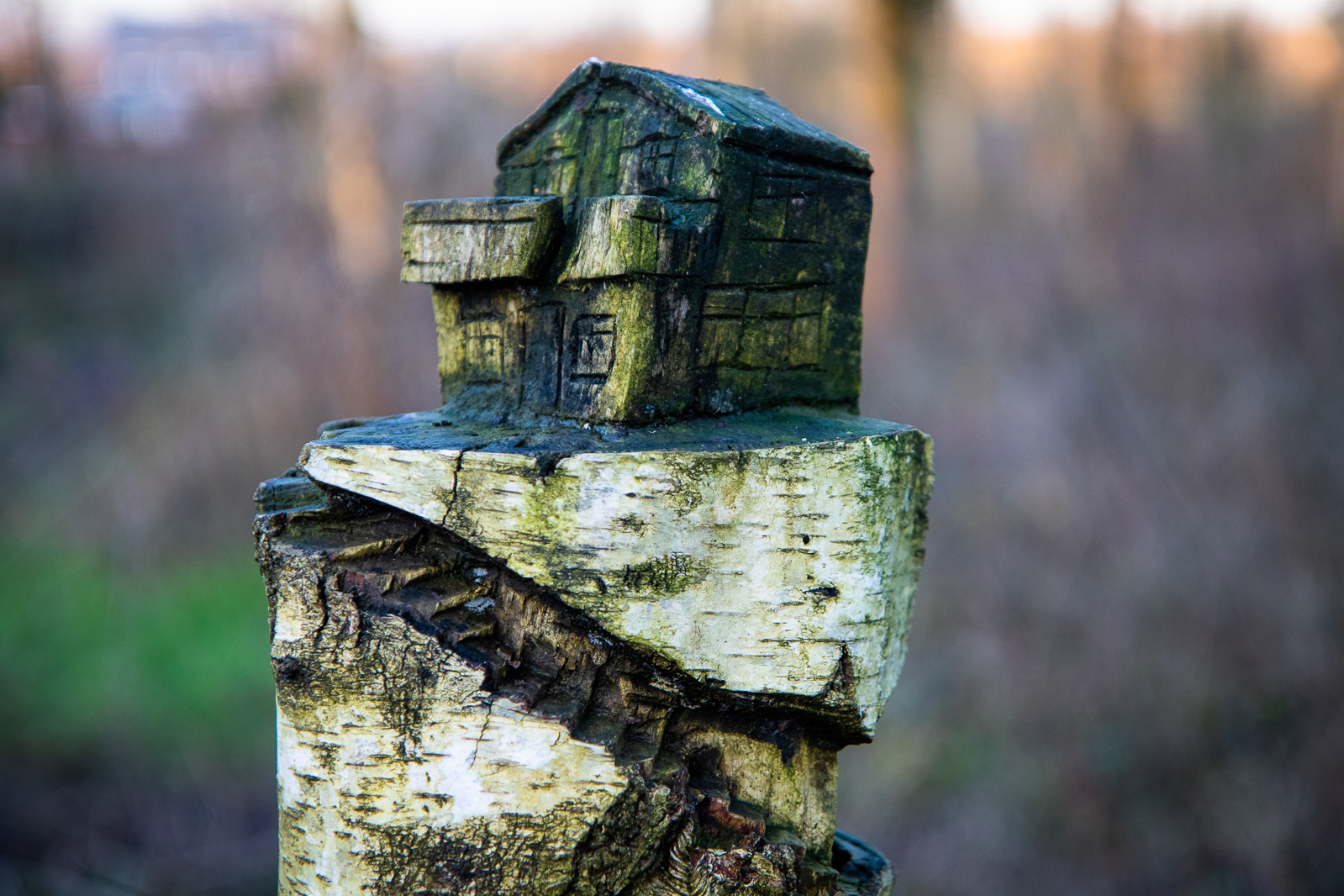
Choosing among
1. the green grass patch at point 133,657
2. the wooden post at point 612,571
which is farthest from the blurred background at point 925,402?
the wooden post at point 612,571

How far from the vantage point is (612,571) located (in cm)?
137

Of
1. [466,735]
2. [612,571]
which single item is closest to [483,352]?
[612,571]

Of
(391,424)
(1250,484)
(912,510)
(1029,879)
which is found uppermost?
(391,424)

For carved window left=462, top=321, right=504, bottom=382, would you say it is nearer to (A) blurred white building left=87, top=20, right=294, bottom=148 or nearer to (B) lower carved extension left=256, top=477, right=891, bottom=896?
(B) lower carved extension left=256, top=477, right=891, bottom=896

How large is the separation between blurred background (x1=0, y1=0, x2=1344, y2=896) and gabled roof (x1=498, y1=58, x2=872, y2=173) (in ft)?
13.5

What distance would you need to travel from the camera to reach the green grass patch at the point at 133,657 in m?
5.68

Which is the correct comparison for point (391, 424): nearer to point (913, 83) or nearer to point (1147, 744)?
point (1147, 744)

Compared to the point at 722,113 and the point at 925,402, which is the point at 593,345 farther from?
the point at 925,402

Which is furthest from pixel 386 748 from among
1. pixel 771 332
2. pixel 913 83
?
pixel 913 83

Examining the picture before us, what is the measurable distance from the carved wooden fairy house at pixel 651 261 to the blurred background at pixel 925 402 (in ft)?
12.9

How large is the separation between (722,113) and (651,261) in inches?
11.6

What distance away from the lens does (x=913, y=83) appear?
8.32 meters

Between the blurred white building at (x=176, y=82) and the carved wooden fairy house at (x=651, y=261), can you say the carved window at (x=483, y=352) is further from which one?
the blurred white building at (x=176, y=82)

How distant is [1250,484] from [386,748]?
213 inches
